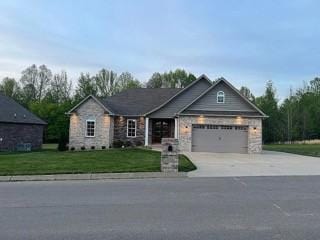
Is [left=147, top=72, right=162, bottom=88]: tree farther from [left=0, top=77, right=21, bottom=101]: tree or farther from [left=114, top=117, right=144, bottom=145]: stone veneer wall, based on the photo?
[left=114, top=117, right=144, bottom=145]: stone veneer wall

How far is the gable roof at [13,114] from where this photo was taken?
40094 mm

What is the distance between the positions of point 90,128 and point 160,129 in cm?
617

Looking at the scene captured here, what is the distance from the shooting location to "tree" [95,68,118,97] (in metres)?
78.4

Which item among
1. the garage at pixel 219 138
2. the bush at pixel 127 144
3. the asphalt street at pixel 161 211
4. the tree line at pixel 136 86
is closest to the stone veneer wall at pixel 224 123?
the garage at pixel 219 138

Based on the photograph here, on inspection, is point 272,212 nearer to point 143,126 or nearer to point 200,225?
point 200,225

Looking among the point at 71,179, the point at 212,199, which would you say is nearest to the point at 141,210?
the point at 212,199

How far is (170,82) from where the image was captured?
83312 mm

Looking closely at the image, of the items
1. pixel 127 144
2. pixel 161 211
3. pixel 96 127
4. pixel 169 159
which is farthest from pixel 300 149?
pixel 161 211

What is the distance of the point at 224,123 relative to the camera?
33.2 meters

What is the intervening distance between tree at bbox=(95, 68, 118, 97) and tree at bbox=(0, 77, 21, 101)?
14345mm

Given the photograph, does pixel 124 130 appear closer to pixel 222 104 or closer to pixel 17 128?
pixel 222 104

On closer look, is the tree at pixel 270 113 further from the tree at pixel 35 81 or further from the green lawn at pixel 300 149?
the tree at pixel 35 81

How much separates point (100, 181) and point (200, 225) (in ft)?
27.5

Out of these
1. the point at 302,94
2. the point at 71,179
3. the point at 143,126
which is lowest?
the point at 71,179
